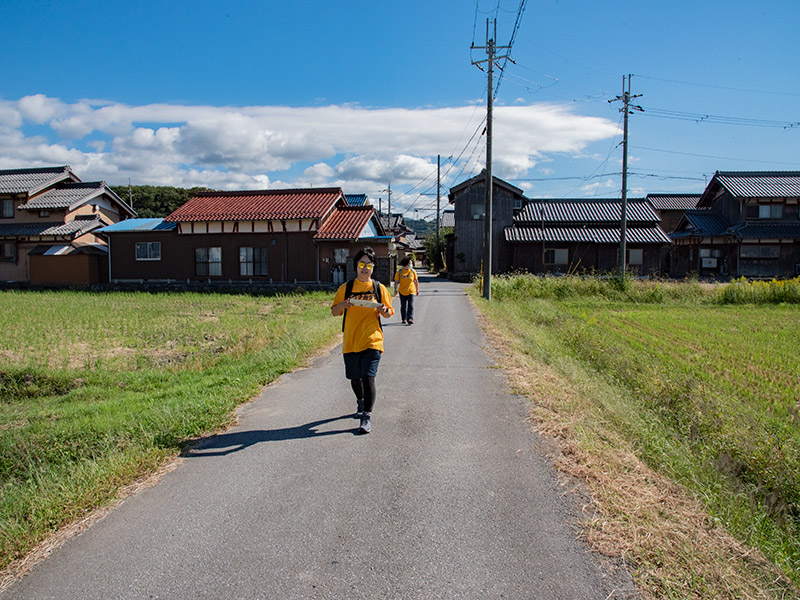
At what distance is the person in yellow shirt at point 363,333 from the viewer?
5078mm

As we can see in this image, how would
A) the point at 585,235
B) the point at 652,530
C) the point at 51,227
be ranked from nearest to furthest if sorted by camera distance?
the point at 652,530 → the point at 51,227 → the point at 585,235

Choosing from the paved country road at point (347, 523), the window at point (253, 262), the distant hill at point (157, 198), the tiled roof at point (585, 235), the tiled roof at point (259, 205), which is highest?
the distant hill at point (157, 198)

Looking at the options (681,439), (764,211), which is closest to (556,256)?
(764,211)

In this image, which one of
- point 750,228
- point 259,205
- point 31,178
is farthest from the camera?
point 750,228

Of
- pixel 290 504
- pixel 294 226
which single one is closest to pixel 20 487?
pixel 290 504

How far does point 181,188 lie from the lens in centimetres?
7106

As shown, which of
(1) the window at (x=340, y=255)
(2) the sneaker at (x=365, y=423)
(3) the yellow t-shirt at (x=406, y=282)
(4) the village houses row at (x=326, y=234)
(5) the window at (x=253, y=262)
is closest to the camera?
(2) the sneaker at (x=365, y=423)

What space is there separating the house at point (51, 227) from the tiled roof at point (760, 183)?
3449 cm

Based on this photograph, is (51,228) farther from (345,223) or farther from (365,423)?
(365,423)

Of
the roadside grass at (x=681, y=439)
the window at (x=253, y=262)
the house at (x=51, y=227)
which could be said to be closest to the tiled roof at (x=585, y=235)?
the window at (x=253, y=262)

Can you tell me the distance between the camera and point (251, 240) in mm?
24828

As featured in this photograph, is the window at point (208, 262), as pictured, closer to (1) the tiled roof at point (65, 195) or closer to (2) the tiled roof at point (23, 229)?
(1) the tiled roof at point (65, 195)

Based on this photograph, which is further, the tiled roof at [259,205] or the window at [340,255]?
the tiled roof at [259,205]

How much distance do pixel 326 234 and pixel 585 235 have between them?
1535 cm
